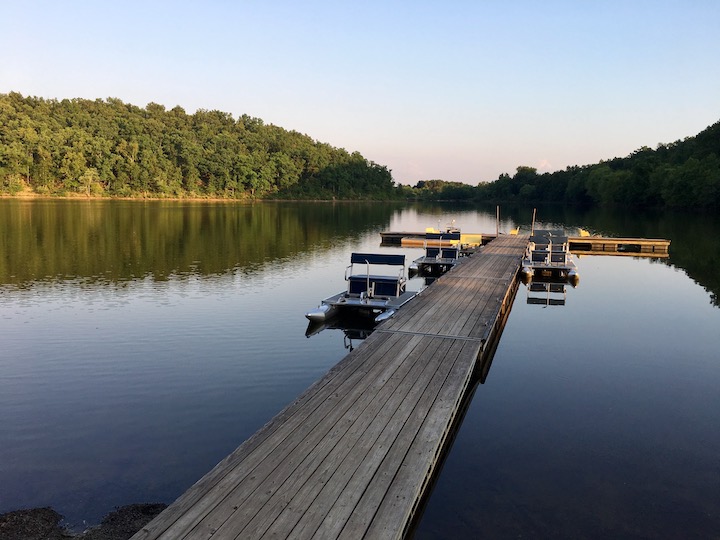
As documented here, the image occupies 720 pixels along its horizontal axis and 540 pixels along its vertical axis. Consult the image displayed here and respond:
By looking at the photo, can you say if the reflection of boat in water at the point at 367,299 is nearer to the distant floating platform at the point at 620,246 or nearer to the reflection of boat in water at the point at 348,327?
the reflection of boat in water at the point at 348,327

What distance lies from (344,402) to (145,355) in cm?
856

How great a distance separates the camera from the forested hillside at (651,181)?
88.7 metres

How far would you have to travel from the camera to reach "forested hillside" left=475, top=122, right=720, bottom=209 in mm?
88688

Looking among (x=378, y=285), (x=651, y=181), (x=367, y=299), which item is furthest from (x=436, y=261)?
(x=651, y=181)

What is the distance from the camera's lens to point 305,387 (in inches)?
500

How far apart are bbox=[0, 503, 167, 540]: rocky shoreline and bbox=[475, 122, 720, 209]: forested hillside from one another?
94.9 metres

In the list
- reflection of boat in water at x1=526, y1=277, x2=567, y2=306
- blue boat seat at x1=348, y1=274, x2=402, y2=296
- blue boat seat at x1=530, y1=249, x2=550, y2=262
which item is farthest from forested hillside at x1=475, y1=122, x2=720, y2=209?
blue boat seat at x1=348, y1=274, x2=402, y2=296

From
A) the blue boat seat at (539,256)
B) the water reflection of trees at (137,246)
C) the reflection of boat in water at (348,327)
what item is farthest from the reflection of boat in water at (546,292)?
the water reflection of trees at (137,246)

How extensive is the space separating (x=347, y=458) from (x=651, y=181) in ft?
381

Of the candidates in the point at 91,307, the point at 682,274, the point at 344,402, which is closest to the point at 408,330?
the point at 344,402

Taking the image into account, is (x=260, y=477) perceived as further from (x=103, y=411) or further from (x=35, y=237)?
(x=35, y=237)

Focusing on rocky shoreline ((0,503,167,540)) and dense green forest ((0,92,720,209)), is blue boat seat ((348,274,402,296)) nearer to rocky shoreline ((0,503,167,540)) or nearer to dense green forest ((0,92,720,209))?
rocky shoreline ((0,503,167,540))

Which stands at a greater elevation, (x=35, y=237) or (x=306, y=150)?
(x=306, y=150)

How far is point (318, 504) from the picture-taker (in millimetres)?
5930
